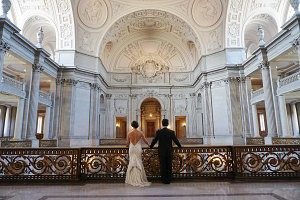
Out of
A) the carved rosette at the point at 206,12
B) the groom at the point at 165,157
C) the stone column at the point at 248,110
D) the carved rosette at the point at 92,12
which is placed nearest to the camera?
the groom at the point at 165,157


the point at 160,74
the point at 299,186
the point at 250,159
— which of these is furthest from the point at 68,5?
the point at 299,186

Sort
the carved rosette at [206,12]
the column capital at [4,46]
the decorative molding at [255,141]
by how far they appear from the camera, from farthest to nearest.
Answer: the carved rosette at [206,12]
the decorative molding at [255,141]
the column capital at [4,46]

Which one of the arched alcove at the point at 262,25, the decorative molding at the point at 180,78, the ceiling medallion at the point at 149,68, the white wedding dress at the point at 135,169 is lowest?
the white wedding dress at the point at 135,169

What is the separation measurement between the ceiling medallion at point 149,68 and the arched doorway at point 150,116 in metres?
3.12

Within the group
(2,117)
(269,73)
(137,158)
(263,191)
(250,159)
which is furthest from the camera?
(2,117)

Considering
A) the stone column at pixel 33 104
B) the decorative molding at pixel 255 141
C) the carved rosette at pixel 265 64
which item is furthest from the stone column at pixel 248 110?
the stone column at pixel 33 104

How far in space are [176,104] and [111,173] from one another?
782 inches

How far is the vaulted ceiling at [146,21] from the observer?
57.7ft

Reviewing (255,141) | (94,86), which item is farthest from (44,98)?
(255,141)

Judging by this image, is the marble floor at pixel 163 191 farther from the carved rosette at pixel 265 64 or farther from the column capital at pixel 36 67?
the carved rosette at pixel 265 64

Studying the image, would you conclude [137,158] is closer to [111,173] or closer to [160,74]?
[111,173]

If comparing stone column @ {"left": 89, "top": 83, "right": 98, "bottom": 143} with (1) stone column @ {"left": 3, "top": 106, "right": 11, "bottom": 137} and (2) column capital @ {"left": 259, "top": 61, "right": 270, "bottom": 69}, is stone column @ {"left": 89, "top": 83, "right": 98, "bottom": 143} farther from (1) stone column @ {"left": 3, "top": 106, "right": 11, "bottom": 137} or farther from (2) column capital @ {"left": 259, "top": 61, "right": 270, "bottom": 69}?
(2) column capital @ {"left": 259, "top": 61, "right": 270, "bottom": 69}

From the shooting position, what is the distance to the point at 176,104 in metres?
25.3

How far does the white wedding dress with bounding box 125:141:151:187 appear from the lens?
542 cm
